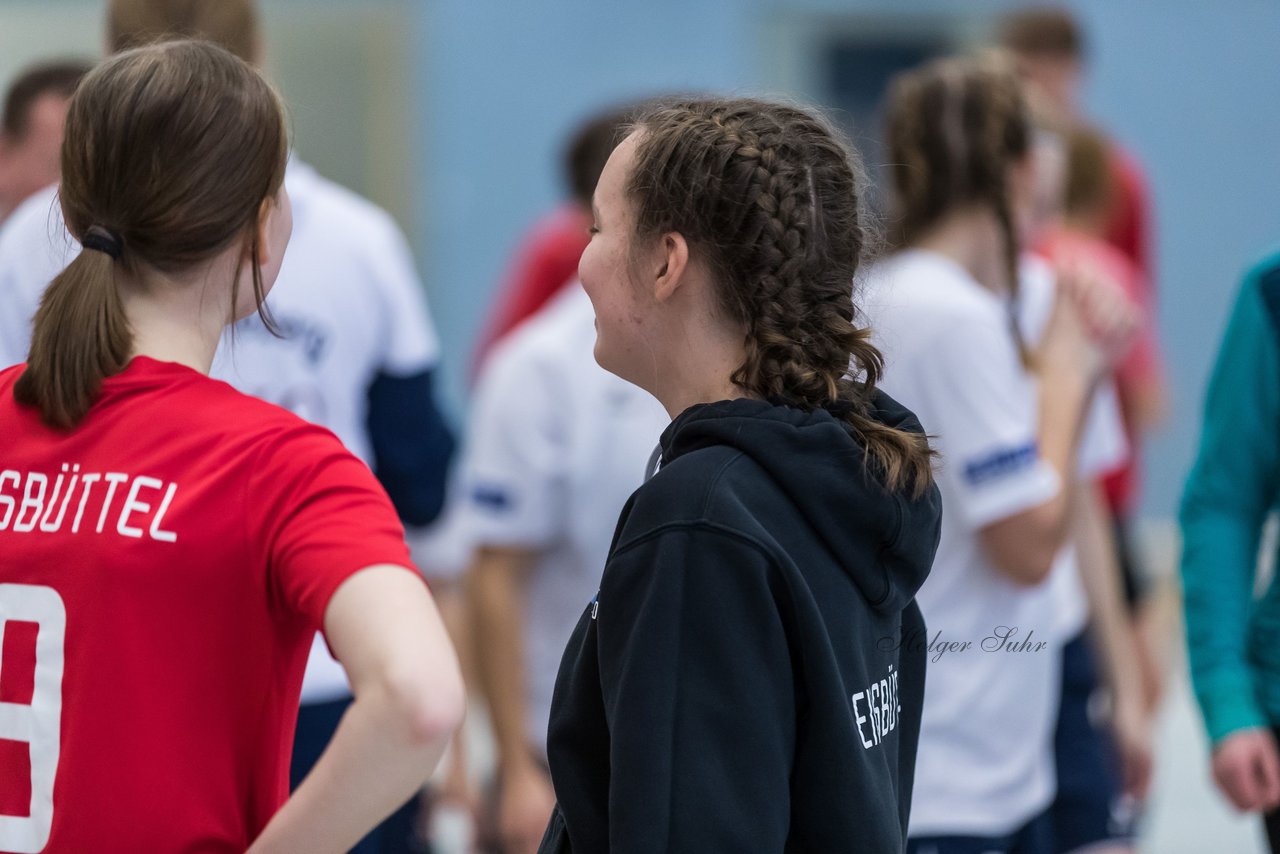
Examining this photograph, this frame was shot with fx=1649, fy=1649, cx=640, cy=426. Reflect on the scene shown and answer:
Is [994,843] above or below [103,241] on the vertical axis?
below

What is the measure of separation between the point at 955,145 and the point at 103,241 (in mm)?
1628

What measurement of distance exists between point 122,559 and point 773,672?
586 mm

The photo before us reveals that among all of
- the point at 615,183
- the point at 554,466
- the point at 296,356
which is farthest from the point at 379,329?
the point at 615,183

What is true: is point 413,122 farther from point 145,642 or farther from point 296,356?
point 145,642

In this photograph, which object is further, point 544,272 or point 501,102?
point 501,102

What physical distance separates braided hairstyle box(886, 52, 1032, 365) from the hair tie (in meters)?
1.56

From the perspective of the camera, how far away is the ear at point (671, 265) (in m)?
1.58

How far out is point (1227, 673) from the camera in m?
2.44

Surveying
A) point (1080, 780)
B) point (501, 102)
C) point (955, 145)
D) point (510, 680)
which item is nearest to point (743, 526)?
point (955, 145)

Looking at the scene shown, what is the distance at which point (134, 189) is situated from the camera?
154 cm

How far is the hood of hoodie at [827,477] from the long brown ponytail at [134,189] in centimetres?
48

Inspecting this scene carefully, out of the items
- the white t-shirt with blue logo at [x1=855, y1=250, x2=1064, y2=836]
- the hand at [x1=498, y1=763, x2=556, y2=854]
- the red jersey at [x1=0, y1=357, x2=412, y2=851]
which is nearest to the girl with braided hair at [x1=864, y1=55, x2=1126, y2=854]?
the white t-shirt with blue logo at [x1=855, y1=250, x2=1064, y2=836]

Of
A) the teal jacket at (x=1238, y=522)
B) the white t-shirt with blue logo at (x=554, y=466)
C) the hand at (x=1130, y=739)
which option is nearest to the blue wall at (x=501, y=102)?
the white t-shirt with blue logo at (x=554, y=466)

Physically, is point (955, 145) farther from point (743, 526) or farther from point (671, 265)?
point (743, 526)
